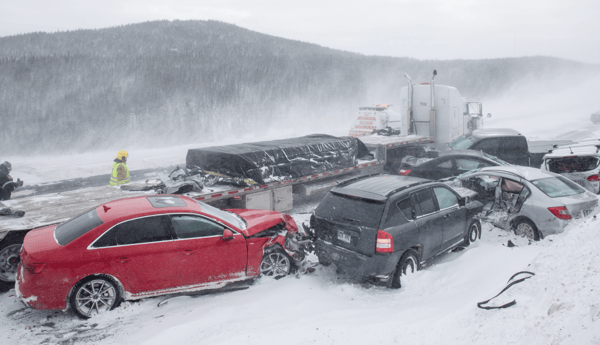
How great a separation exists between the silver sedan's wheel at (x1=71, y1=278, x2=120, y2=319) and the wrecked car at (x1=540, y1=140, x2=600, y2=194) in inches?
371

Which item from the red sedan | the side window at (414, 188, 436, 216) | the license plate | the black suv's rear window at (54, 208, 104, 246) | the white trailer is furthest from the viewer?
the white trailer

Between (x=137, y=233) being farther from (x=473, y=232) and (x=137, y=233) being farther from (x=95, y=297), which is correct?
(x=473, y=232)

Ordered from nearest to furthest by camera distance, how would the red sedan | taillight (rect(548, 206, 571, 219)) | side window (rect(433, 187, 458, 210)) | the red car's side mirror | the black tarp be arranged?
the red sedan < the red car's side mirror < side window (rect(433, 187, 458, 210)) < taillight (rect(548, 206, 571, 219)) < the black tarp

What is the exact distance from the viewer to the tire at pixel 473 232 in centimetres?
725

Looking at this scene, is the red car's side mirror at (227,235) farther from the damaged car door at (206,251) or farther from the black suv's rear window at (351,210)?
the black suv's rear window at (351,210)

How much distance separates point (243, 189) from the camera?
9125mm

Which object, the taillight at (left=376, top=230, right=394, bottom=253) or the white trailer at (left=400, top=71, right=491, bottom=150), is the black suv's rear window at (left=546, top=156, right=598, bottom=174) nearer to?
the taillight at (left=376, top=230, right=394, bottom=253)

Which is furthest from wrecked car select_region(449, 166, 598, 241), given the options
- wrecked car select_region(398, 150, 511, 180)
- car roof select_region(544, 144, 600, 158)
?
car roof select_region(544, 144, 600, 158)

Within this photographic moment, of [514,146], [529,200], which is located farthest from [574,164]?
[529,200]

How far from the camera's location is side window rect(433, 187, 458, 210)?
6.66 metres

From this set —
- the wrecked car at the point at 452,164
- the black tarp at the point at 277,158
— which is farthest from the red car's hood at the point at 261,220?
the wrecked car at the point at 452,164

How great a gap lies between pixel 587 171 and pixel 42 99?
28602mm

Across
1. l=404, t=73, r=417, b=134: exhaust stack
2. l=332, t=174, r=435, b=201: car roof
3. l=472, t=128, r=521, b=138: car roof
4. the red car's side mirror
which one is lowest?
the red car's side mirror

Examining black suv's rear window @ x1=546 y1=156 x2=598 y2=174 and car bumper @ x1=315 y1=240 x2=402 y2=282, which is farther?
black suv's rear window @ x1=546 y1=156 x2=598 y2=174
